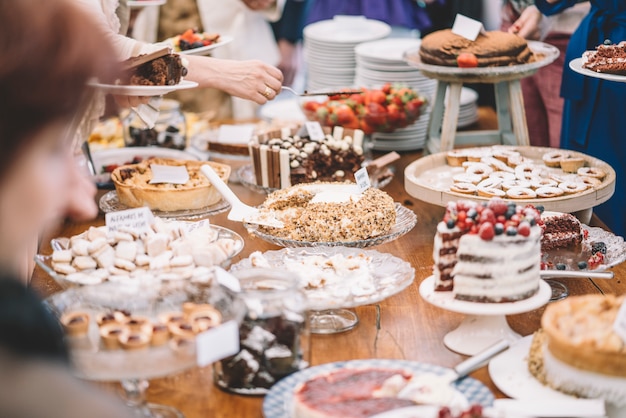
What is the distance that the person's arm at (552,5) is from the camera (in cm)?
375

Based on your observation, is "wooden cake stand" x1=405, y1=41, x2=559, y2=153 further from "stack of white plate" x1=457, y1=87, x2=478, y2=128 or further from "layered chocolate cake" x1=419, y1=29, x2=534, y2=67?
"stack of white plate" x1=457, y1=87, x2=478, y2=128

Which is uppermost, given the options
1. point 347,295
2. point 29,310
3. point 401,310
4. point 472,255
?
point 29,310

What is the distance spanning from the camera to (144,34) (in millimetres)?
5016

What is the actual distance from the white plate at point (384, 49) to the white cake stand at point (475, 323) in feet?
7.36

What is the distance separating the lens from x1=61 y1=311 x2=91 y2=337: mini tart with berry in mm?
1687

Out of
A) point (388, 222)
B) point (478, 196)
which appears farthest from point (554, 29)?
point (388, 222)

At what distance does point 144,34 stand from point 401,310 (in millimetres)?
3297

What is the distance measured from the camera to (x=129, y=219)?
7.68 feet

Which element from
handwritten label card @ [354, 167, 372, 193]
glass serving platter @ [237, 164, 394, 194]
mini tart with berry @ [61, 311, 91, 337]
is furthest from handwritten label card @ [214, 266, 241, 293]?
glass serving platter @ [237, 164, 394, 194]

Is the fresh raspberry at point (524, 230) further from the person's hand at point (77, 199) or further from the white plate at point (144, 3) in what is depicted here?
the white plate at point (144, 3)

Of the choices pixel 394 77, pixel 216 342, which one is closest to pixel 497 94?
pixel 394 77

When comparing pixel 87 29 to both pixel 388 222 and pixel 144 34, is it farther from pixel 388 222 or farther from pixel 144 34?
pixel 144 34

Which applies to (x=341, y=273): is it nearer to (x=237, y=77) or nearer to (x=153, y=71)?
(x=153, y=71)

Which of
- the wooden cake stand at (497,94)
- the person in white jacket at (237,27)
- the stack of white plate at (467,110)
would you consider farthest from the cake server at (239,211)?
the person in white jacket at (237,27)
